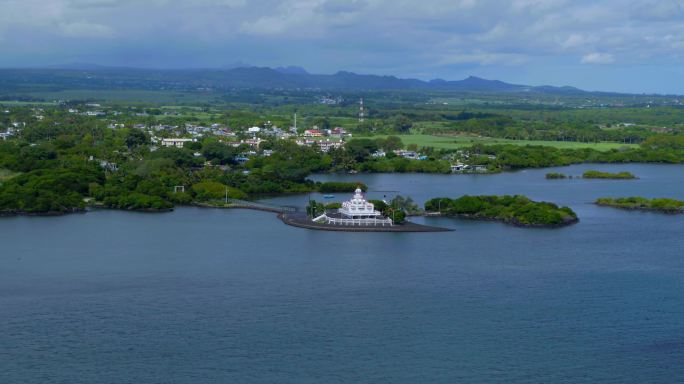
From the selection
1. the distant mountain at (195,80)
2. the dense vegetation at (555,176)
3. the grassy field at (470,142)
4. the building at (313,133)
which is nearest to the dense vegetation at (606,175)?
the dense vegetation at (555,176)

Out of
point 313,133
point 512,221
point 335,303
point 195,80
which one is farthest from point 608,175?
point 195,80

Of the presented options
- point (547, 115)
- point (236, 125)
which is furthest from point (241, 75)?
point (236, 125)

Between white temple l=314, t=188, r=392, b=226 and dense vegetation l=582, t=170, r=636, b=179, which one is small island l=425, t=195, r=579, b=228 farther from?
dense vegetation l=582, t=170, r=636, b=179

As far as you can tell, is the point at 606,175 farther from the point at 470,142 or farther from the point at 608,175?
the point at 470,142

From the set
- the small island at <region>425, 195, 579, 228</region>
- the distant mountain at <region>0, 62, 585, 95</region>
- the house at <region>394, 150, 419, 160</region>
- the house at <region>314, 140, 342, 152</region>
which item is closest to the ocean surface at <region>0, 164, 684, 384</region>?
the small island at <region>425, 195, 579, 228</region>

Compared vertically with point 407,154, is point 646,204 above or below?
above
